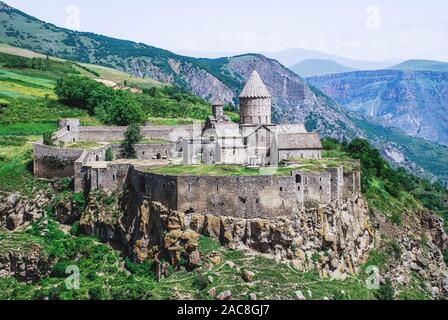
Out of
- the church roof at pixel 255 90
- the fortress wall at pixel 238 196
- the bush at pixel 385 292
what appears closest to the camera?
the fortress wall at pixel 238 196

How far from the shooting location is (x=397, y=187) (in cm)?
6844

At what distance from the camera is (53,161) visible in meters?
55.4

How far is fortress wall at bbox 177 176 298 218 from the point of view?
45156mm

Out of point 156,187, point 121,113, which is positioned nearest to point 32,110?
point 121,113

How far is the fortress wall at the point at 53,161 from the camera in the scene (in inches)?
2167

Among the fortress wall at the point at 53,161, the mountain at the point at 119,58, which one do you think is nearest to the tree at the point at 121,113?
the fortress wall at the point at 53,161

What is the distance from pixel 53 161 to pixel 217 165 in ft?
45.7

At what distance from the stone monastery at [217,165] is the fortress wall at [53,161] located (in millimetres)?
76

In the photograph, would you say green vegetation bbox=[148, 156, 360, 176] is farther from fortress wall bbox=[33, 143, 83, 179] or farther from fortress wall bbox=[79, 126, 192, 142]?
fortress wall bbox=[79, 126, 192, 142]

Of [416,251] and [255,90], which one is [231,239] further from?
[416,251]

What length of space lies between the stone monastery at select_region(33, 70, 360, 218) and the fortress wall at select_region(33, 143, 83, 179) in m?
0.08

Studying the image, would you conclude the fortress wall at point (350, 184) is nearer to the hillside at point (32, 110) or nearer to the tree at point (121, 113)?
the hillside at point (32, 110)

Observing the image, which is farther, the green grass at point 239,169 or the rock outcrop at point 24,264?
the rock outcrop at point 24,264
